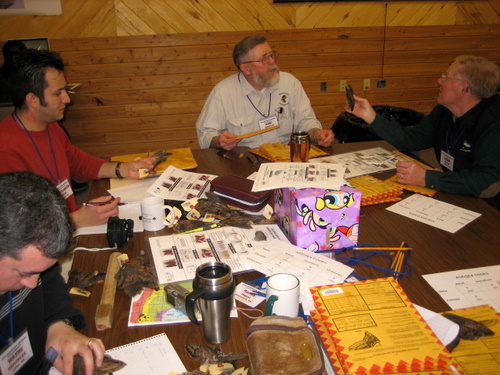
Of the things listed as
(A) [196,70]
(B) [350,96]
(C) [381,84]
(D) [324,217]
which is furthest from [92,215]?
(C) [381,84]

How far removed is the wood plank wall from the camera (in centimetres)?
423

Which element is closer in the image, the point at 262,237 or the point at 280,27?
the point at 262,237

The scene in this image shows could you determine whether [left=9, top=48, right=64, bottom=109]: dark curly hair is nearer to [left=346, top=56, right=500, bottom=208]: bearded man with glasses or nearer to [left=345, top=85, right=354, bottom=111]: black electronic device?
[left=345, top=85, right=354, bottom=111]: black electronic device

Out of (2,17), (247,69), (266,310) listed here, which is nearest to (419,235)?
(266,310)

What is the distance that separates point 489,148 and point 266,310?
1.54 meters

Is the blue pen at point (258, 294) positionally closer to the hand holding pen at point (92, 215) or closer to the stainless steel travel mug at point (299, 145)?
the hand holding pen at point (92, 215)

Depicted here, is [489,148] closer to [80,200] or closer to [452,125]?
[452,125]

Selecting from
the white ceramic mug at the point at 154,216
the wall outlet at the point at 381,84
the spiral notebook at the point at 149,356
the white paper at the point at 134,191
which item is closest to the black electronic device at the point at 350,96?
the white paper at the point at 134,191

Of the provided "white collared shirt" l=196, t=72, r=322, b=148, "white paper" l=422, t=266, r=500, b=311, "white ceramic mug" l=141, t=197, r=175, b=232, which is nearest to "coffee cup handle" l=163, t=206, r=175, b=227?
"white ceramic mug" l=141, t=197, r=175, b=232

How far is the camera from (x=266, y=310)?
3.71ft

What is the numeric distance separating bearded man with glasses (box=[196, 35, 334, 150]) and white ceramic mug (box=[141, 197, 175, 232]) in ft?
3.82

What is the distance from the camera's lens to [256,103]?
9.84 ft

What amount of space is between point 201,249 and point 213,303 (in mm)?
430

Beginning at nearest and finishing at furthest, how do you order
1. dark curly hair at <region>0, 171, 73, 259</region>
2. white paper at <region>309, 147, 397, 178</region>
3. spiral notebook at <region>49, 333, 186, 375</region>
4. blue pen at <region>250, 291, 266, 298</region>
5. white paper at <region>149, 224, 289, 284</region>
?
1. dark curly hair at <region>0, 171, 73, 259</region>
2. spiral notebook at <region>49, 333, 186, 375</region>
3. blue pen at <region>250, 291, 266, 298</region>
4. white paper at <region>149, 224, 289, 284</region>
5. white paper at <region>309, 147, 397, 178</region>
